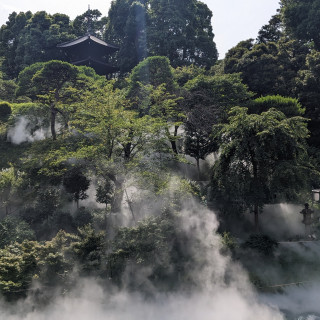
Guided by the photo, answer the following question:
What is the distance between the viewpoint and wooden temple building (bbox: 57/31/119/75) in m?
37.4

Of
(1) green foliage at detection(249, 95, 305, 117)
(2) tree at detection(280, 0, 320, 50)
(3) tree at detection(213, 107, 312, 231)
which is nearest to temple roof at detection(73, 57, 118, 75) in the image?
→ (2) tree at detection(280, 0, 320, 50)

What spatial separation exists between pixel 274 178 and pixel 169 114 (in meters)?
7.82

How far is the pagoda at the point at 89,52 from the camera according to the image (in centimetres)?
3744

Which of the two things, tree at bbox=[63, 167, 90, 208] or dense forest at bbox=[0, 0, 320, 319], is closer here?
dense forest at bbox=[0, 0, 320, 319]

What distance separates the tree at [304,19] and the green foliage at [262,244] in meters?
24.2

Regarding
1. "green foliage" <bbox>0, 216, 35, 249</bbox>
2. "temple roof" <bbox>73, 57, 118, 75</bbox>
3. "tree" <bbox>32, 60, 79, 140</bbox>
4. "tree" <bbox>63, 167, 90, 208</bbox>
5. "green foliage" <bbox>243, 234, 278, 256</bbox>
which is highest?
"temple roof" <bbox>73, 57, 118, 75</bbox>

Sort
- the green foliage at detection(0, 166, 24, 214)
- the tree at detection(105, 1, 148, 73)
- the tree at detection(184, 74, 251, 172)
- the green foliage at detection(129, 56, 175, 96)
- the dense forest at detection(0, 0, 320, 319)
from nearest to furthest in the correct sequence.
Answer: the dense forest at detection(0, 0, 320, 319)
the green foliage at detection(0, 166, 24, 214)
the tree at detection(184, 74, 251, 172)
the green foliage at detection(129, 56, 175, 96)
the tree at detection(105, 1, 148, 73)

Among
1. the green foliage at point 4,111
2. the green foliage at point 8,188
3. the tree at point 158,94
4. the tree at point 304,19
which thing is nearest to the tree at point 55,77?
the green foliage at point 4,111

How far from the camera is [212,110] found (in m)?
19.7

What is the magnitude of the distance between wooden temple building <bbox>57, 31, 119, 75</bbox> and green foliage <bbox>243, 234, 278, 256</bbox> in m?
29.6

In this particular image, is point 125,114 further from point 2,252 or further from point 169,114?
point 2,252

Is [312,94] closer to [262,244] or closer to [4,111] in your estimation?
[262,244]

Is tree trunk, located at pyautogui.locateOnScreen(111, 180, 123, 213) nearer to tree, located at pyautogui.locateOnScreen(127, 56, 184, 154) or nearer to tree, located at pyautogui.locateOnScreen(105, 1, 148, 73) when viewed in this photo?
tree, located at pyautogui.locateOnScreen(127, 56, 184, 154)

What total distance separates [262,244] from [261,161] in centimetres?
347
